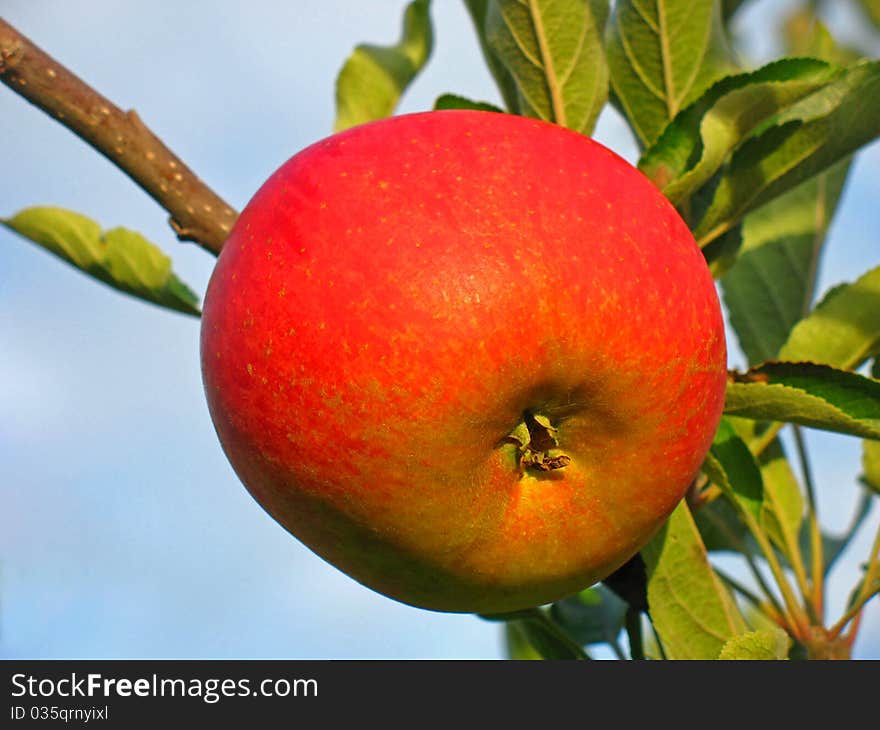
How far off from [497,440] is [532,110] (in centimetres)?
61

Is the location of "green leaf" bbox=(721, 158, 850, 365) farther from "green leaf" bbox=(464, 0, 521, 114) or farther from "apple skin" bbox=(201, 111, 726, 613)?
"apple skin" bbox=(201, 111, 726, 613)

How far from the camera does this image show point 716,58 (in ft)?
4.92

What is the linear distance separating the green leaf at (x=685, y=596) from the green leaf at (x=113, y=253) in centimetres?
74

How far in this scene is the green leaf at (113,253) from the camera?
154 centimetres

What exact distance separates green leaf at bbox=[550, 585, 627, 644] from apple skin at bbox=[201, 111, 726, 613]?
2.90 feet

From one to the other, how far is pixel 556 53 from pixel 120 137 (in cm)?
58

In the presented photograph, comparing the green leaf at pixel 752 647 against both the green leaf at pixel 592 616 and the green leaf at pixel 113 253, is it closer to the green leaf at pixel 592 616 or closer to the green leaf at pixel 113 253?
the green leaf at pixel 592 616

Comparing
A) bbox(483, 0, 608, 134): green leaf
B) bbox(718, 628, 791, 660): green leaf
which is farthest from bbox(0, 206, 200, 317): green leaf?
bbox(718, 628, 791, 660): green leaf

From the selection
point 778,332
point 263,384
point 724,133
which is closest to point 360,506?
point 263,384

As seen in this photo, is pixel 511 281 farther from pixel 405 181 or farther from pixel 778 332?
pixel 778 332

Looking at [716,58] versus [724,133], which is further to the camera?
[716,58]

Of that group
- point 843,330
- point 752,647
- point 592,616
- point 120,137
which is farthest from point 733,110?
point 592,616

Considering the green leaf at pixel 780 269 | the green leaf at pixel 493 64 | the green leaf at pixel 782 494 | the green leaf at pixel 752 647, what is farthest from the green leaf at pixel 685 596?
the green leaf at pixel 493 64
